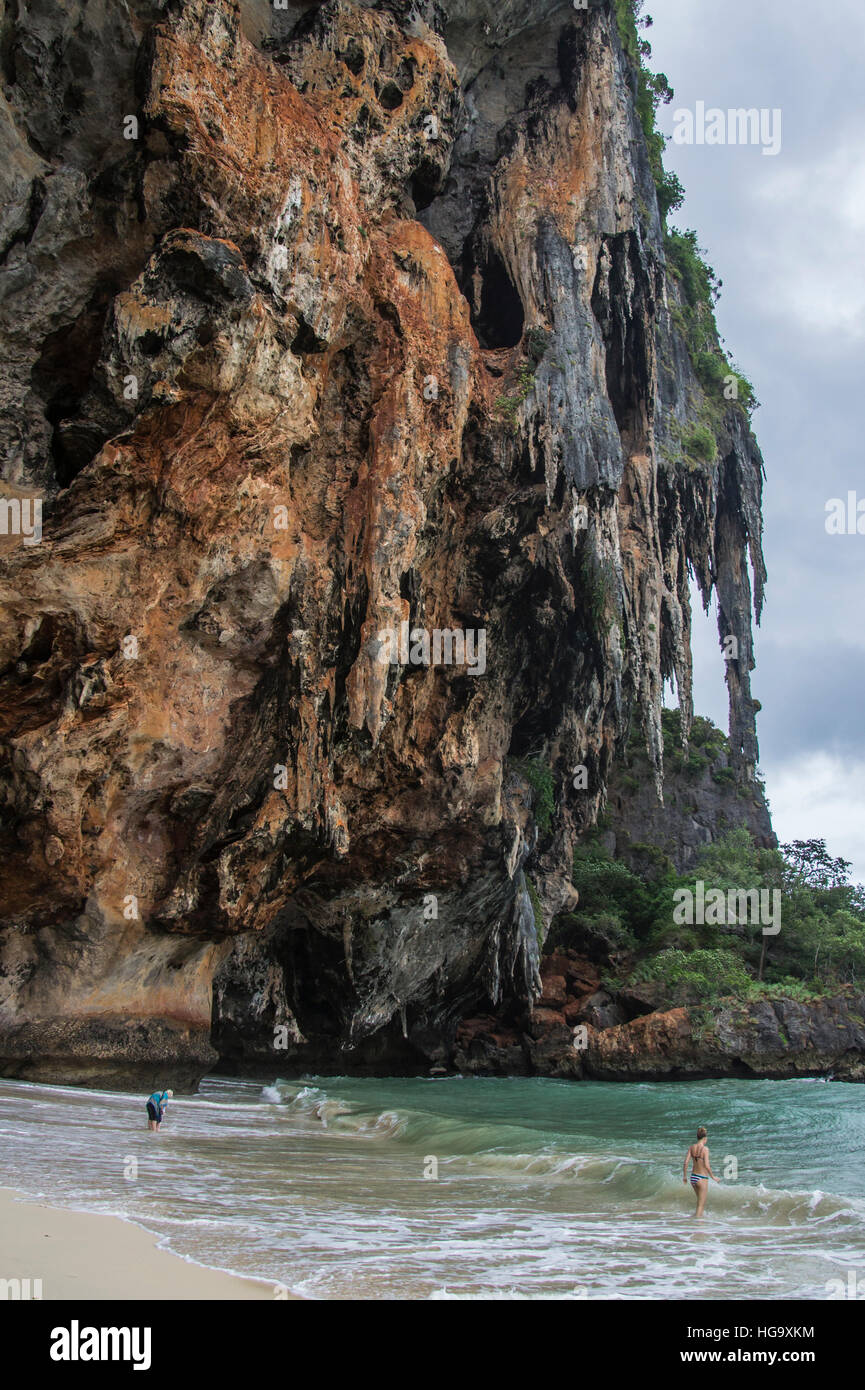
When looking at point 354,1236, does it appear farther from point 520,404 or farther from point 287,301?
point 520,404

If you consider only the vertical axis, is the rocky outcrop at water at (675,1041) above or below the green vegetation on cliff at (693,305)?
below

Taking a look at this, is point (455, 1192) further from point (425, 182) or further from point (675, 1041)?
point (675, 1041)

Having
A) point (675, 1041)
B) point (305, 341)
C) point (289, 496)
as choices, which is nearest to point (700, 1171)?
point (289, 496)

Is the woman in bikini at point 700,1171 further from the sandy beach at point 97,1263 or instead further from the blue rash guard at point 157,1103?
the blue rash guard at point 157,1103

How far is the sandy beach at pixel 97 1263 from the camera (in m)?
3.72

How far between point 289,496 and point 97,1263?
1033 centimetres

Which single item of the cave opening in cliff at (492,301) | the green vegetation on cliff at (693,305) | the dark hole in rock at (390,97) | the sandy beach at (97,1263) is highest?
the green vegetation on cliff at (693,305)

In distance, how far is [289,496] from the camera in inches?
501

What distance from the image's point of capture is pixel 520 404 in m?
15.9

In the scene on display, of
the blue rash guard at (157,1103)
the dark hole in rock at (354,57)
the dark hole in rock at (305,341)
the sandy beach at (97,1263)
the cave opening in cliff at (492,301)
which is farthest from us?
the cave opening in cliff at (492,301)

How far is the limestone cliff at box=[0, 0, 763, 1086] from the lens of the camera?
11.0 metres

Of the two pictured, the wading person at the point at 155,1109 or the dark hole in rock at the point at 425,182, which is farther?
the dark hole in rock at the point at 425,182

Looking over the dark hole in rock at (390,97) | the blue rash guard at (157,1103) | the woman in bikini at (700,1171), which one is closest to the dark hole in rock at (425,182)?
the dark hole in rock at (390,97)

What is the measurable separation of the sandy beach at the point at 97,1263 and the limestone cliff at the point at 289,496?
7042 millimetres
